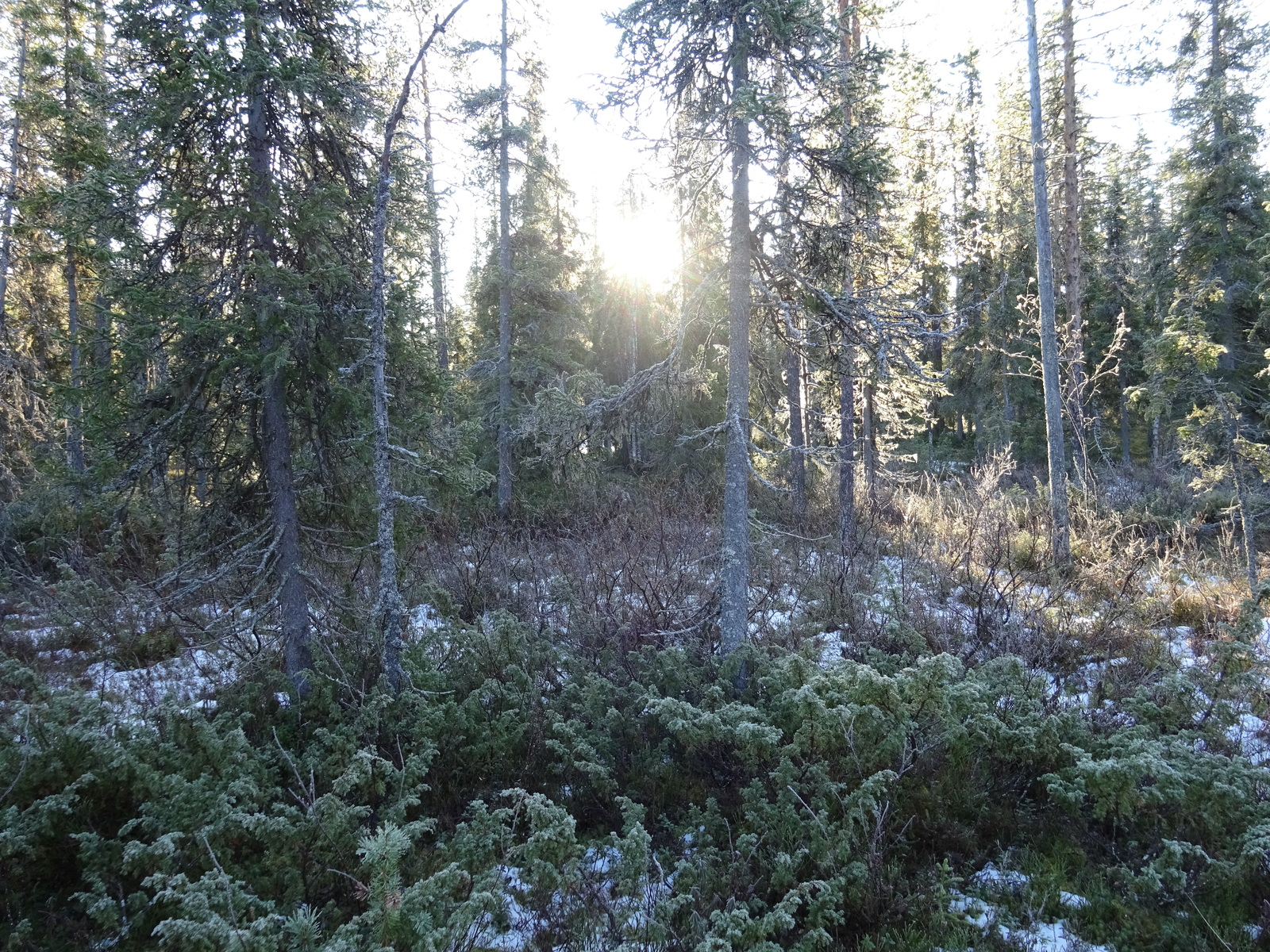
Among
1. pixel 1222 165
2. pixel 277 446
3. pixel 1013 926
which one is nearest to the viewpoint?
pixel 1013 926

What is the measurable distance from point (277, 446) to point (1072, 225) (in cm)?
1721

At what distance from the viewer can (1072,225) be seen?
15.0m

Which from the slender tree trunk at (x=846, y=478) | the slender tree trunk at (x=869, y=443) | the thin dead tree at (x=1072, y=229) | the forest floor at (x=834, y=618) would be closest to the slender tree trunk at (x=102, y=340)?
the forest floor at (x=834, y=618)

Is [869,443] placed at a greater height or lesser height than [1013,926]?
greater

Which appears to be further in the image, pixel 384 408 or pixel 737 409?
pixel 737 409

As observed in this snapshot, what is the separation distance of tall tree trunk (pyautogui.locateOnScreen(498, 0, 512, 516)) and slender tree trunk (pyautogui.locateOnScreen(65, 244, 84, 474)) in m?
7.77

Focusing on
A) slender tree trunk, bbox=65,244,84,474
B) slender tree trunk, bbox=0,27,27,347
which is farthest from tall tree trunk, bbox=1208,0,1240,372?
slender tree trunk, bbox=0,27,27,347

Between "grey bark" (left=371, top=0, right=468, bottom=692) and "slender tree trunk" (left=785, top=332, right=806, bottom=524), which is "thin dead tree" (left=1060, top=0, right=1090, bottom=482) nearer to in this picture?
"slender tree trunk" (left=785, top=332, right=806, bottom=524)

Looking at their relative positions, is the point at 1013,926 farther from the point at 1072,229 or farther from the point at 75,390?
the point at 1072,229

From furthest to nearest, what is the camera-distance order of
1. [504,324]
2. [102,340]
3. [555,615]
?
[504,324]
[555,615]
[102,340]

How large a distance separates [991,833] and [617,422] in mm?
4699

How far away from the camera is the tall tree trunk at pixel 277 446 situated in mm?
5684

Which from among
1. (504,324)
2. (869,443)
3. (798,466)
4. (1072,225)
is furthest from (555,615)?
(1072,225)

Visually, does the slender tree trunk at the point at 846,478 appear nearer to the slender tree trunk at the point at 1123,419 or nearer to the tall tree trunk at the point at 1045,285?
the tall tree trunk at the point at 1045,285
